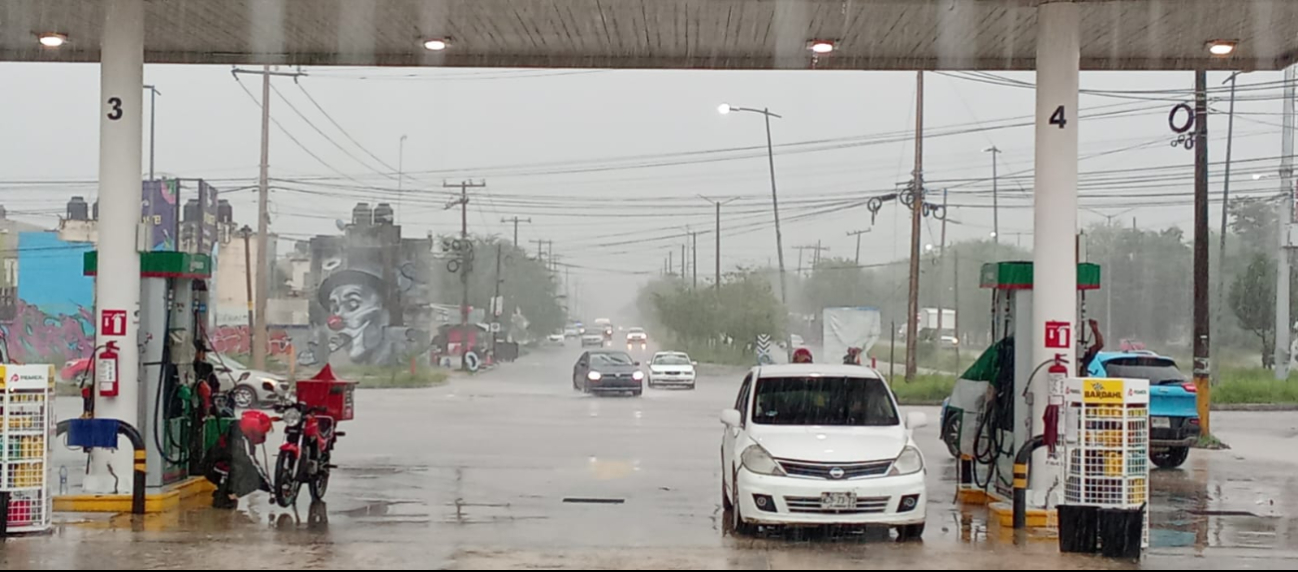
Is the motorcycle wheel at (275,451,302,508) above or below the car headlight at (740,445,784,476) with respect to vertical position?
below

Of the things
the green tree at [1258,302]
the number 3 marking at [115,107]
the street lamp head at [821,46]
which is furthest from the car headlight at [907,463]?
the green tree at [1258,302]

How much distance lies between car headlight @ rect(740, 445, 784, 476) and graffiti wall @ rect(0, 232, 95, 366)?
43.4m

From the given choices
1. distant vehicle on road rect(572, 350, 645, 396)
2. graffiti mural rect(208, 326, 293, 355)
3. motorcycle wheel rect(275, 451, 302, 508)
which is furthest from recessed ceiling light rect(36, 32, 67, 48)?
graffiti mural rect(208, 326, 293, 355)

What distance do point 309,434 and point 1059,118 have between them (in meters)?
7.57

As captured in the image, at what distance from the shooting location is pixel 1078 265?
12703 millimetres

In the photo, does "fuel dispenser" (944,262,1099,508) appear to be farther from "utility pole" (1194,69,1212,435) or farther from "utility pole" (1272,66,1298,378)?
"utility pole" (1272,66,1298,378)

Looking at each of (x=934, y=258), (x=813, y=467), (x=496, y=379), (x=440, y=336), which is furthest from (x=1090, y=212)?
(x=813, y=467)

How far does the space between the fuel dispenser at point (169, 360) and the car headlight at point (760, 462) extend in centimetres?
585

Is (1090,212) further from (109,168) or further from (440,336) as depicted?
(109,168)

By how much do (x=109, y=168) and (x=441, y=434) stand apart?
37.5ft

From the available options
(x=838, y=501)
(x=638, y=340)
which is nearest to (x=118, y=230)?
(x=838, y=501)

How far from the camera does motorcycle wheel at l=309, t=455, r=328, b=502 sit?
1301cm

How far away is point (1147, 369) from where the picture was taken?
60.7 ft

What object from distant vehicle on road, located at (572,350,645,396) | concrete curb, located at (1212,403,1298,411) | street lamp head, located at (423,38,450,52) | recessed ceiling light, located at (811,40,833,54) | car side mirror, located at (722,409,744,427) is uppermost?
recessed ceiling light, located at (811,40,833,54)
